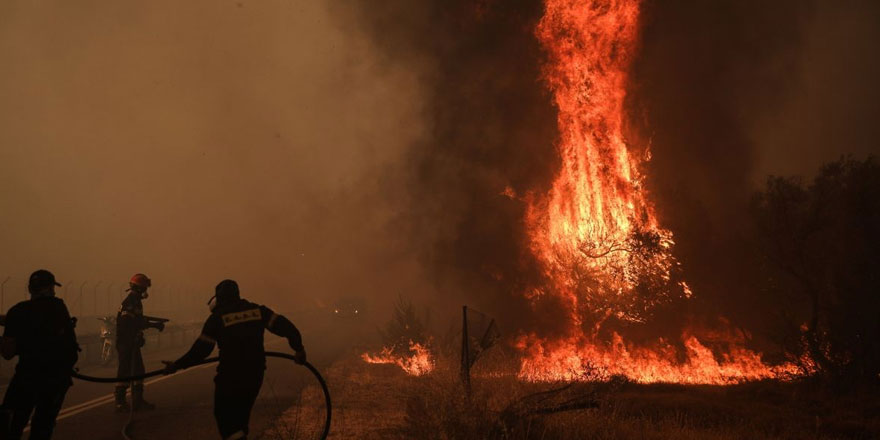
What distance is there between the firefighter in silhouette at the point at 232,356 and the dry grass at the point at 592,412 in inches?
77.6

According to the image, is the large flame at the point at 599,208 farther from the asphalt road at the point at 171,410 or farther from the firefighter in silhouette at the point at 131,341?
the firefighter in silhouette at the point at 131,341

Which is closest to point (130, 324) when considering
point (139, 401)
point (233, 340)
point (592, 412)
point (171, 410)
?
point (139, 401)

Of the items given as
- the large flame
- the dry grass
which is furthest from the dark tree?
the large flame

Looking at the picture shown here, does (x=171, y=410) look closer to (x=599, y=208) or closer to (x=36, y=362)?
(x=36, y=362)

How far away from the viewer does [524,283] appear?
66.1 feet

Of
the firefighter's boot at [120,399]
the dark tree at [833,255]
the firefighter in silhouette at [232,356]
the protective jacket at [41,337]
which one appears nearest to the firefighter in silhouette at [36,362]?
the protective jacket at [41,337]

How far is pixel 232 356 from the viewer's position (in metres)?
6.23

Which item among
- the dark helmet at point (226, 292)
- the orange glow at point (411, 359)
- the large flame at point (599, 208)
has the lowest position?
the dark helmet at point (226, 292)

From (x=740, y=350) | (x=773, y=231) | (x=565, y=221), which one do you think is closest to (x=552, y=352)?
(x=565, y=221)

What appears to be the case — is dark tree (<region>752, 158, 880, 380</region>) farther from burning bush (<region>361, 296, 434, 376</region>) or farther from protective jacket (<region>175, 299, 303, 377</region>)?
protective jacket (<region>175, 299, 303, 377</region>)

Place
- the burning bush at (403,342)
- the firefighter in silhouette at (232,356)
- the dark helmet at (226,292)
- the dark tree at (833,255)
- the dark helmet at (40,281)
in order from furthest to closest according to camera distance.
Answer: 1. the burning bush at (403,342)
2. the dark tree at (833,255)
3. the dark helmet at (40,281)
4. the dark helmet at (226,292)
5. the firefighter in silhouette at (232,356)

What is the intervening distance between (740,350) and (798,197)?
16.8ft

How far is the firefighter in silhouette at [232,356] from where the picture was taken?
613 cm

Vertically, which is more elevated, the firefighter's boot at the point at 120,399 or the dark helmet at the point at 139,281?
the dark helmet at the point at 139,281
